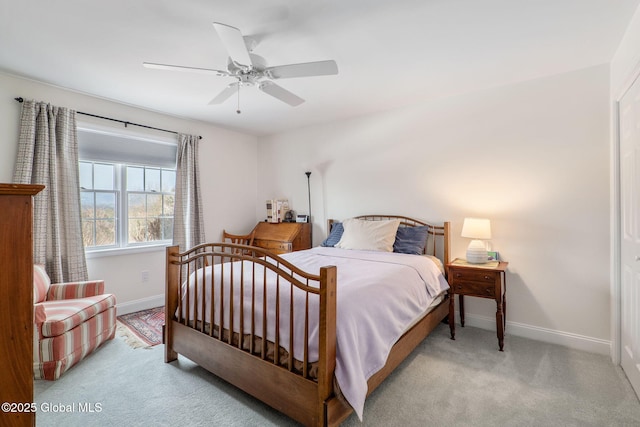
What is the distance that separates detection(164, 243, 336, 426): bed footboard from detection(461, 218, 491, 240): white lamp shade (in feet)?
5.63

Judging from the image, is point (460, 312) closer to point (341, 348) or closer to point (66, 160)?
Answer: point (341, 348)

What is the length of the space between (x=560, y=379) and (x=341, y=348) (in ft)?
5.83

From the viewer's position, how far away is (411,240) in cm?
319

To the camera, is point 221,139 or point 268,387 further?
point 221,139

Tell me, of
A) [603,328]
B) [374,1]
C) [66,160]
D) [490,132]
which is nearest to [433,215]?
[490,132]

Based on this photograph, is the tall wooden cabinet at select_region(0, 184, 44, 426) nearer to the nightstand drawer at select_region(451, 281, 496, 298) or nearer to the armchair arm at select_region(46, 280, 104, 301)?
the armchair arm at select_region(46, 280, 104, 301)

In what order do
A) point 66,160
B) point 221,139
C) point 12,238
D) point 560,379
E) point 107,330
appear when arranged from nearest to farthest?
point 12,238 → point 560,379 → point 107,330 → point 66,160 → point 221,139

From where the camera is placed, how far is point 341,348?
151cm

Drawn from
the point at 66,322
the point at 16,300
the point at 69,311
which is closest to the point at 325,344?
the point at 16,300

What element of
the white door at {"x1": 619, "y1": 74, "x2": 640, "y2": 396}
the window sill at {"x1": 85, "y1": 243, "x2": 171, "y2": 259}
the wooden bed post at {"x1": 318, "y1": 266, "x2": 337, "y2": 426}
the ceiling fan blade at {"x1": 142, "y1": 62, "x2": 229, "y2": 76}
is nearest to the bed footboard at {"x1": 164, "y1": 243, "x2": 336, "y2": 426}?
the wooden bed post at {"x1": 318, "y1": 266, "x2": 337, "y2": 426}

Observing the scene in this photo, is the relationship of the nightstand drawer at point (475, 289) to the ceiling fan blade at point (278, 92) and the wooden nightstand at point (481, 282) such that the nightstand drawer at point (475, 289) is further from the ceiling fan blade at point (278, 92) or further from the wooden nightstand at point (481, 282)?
the ceiling fan blade at point (278, 92)

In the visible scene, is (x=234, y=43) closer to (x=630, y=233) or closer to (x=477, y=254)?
(x=477, y=254)

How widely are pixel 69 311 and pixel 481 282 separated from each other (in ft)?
11.1

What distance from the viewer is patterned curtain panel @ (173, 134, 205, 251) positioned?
12.8ft
